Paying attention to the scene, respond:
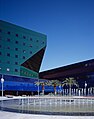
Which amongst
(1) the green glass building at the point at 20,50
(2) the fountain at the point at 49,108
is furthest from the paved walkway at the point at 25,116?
(1) the green glass building at the point at 20,50

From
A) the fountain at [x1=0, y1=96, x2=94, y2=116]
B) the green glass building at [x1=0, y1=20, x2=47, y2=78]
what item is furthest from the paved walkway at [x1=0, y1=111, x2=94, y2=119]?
the green glass building at [x1=0, y1=20, x2=47, y2=78]

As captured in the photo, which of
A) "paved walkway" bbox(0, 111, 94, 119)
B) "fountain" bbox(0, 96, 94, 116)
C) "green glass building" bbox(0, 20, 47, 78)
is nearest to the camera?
"paved walkway" bbox(0, 111, 94, 119)

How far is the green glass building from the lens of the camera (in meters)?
83.1

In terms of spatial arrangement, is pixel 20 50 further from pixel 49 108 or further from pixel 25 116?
pixel 25 116

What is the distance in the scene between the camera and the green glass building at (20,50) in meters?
83.1

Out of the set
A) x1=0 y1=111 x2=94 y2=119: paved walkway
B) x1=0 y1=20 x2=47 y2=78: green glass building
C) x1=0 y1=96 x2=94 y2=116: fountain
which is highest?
x1=0 y1=20 x2=47 y2=78: green glass building

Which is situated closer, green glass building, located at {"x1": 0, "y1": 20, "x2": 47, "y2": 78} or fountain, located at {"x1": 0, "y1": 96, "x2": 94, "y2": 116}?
fountain, located at {"x1": 0, "y1": 96, "x2": 94, "y2": 116}

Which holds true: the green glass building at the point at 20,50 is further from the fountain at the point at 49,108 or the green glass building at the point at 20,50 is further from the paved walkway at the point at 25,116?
the paved walkway at the point at 25,116

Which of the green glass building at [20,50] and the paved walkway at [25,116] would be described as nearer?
the paved walkway at [25,116]

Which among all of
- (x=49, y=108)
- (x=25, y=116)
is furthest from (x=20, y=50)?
(x=25, y=116)

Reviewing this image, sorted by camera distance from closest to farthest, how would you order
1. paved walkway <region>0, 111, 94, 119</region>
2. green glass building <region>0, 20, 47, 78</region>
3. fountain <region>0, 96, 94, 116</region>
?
paved walkway <region>0, 111, 94, 119</region>, fountain <region>0, 96, 94, 116</region>, green glass building <region>0, 20, 47, 78</region>

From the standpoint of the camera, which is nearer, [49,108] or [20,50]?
[49,108]

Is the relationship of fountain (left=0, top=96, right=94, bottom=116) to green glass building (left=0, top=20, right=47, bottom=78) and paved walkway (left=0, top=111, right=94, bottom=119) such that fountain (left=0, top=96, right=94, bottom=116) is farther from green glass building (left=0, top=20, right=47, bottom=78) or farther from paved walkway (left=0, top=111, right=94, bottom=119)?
green glass building (left=0, top=20, right=47, bottom=78)

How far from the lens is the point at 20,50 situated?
292 feet
